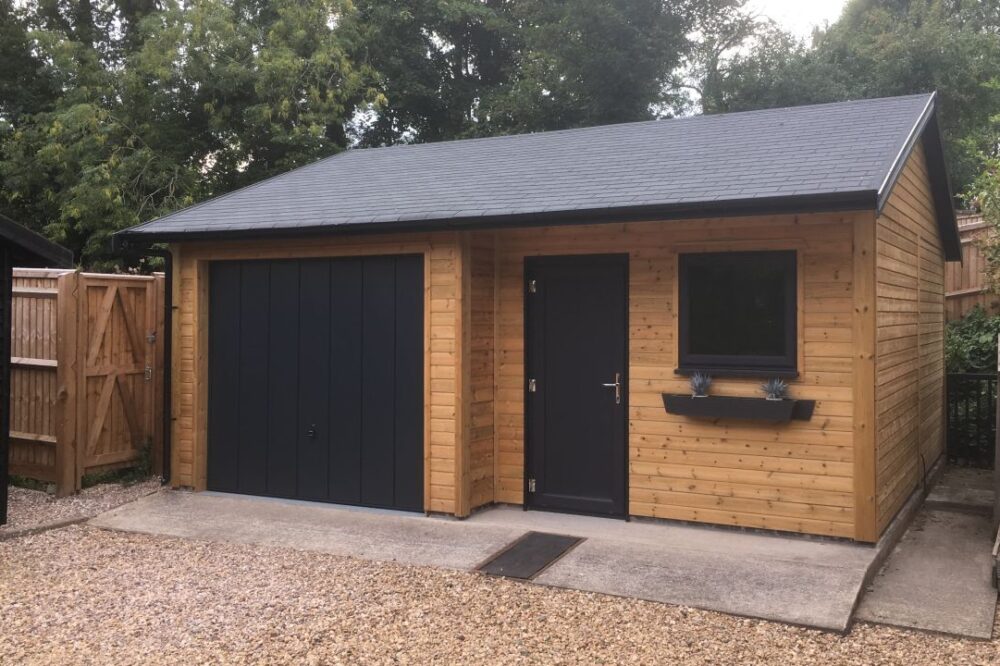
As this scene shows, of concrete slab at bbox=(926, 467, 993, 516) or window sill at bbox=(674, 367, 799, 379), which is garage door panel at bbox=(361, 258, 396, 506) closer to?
window sill at bbox=(674, 367, 799, 379)

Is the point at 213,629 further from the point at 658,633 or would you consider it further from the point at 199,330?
the point at 199,330

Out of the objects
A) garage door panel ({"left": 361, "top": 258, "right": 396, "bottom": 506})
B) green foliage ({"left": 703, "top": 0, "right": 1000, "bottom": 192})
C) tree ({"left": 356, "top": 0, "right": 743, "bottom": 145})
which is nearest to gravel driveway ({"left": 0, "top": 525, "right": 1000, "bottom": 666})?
garage door panel ({"left": 361, "top": 258, "right": 396, "bottom": 506})

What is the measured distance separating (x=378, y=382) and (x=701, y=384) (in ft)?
8.55

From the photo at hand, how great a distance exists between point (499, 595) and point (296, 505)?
115 inches

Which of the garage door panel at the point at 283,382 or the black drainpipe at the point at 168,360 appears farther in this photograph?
the black drainpipe at the point at 168,360

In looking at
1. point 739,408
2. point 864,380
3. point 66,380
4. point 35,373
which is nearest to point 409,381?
point 739,408

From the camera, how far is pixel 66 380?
746cm

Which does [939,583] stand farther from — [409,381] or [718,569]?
[409,381]

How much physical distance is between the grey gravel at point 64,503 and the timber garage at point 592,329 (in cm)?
55

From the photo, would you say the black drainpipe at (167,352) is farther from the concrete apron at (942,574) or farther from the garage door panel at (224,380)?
the concrete apron at (942,574)

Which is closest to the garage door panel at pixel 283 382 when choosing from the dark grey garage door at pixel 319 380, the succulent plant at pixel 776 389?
the dark grey garage door at pixel 319 380

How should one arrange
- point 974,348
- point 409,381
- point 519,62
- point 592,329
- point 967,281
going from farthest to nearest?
point 519,62, point 967,281, point 974,348, point 409,381, point 592,329

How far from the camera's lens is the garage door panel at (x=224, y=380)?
775 centimetres

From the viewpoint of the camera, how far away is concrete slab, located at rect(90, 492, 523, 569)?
5.88 metres
